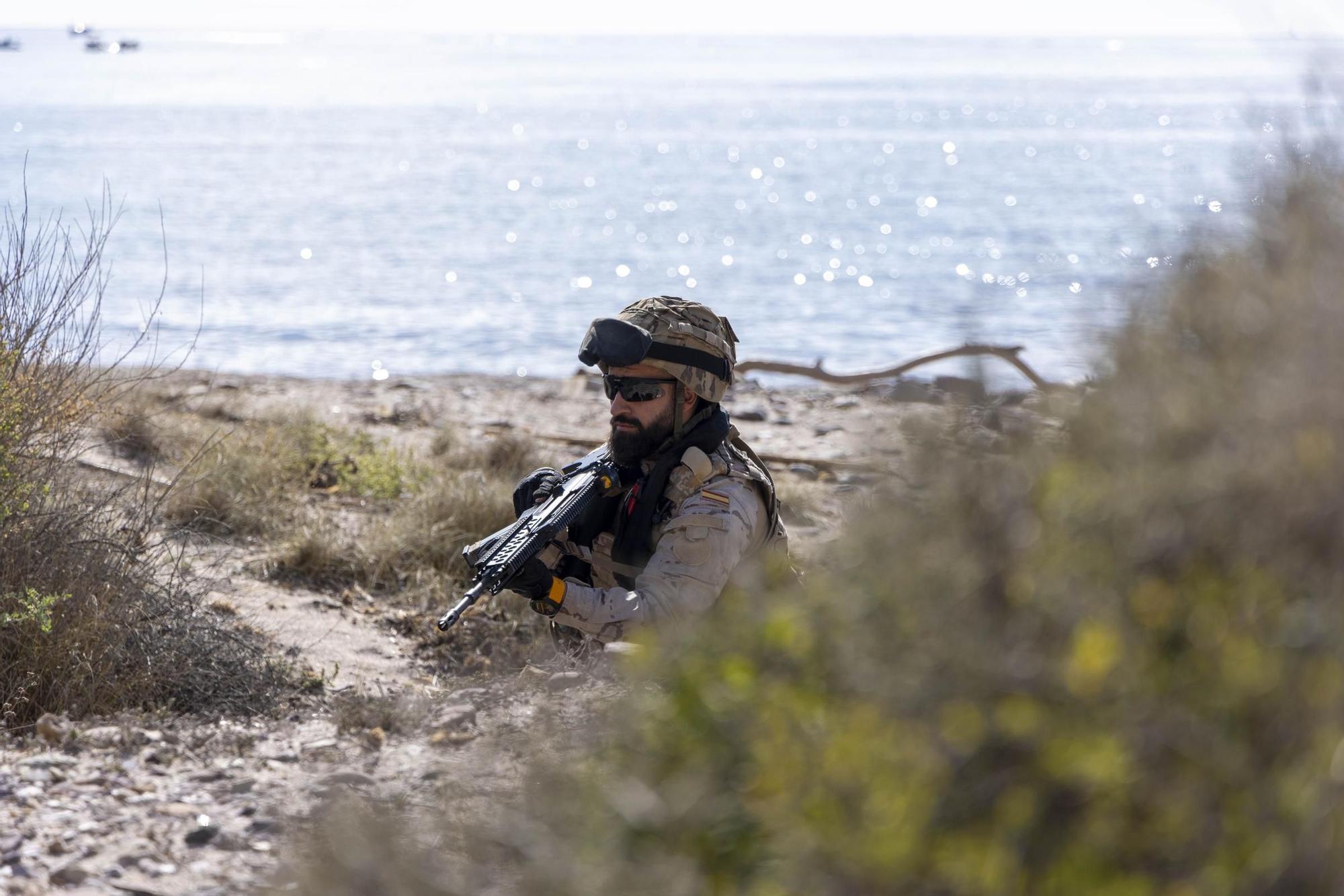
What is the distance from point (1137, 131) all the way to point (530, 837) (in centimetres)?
7276

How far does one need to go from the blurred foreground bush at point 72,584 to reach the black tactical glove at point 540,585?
139 centimetres

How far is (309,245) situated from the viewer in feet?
109

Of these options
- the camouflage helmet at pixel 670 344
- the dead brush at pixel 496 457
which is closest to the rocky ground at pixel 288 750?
the camouflage helmet at pixel 670 344

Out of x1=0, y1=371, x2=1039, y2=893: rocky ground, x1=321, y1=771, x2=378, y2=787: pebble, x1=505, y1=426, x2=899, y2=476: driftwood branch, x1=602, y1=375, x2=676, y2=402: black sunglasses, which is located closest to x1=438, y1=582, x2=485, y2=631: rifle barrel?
x1=0, y1=371, x2=1039, y2=893: rocky ground

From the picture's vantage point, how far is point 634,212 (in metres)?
42.1

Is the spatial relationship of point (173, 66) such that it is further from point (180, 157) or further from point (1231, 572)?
point (1231, 572)

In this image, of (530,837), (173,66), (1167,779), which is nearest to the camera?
(1167,779)

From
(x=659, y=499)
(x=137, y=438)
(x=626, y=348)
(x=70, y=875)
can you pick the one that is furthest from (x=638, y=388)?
(x=137, y=438)

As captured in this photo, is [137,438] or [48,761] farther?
[137,438]

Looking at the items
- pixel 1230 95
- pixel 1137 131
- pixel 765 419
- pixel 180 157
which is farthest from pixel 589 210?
pixel 1230 95

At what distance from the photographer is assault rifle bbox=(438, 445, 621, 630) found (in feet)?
13.4

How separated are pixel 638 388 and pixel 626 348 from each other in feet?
0.83

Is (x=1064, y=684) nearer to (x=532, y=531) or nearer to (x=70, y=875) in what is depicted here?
(x=70, y=875)

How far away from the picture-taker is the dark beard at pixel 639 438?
4633mm
